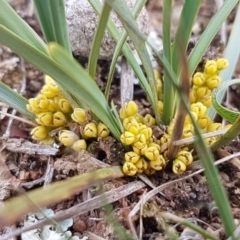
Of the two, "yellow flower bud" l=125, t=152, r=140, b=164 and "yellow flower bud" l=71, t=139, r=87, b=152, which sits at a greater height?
"yellow flower bud" l=125, t=152, r=140, b=164

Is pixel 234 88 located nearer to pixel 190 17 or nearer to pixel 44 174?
pixel 190 17

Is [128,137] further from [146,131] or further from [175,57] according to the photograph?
[175,57]

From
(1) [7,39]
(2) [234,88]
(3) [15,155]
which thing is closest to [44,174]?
(3) [15,155]

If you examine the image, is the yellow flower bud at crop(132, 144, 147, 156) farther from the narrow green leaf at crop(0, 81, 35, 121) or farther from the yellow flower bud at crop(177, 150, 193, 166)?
the narrow green leaf at crop(0, 81, 35, 121)

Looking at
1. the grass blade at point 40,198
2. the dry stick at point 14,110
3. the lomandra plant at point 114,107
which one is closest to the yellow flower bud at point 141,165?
the lomandra plant at point 114,107

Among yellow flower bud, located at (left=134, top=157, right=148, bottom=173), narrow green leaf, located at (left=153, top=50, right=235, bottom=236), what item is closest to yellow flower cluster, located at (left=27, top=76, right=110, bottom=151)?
yellow flower bud, located at (left=134, top=157, right=148, bottom=173)

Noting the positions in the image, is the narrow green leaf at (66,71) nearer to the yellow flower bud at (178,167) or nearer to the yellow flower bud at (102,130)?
the yellow flower bud at (102,130)
